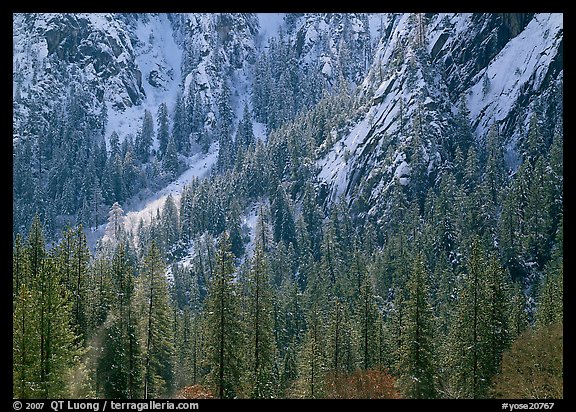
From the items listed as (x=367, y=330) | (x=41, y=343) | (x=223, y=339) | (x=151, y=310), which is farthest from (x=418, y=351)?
(x=41, y=343)

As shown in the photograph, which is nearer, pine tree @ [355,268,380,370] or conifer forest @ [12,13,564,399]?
conifer forest @ [12,13,564,399]

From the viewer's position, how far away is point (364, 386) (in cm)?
3762

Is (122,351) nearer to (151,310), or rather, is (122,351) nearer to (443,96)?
(151,310)

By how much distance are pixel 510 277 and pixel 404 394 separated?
59.3 meters

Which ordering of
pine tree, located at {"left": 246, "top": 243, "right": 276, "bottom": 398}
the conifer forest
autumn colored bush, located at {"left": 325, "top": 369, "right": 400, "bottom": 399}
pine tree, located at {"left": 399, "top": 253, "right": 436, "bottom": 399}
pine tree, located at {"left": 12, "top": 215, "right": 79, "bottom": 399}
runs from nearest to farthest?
pine tree, located at {"left": 12, "top": 215, "right": 79, "bottom": 399} < the conifer forest < autumn colored bush, located at {"left": 325, "top": 369, "right": 400, "bottom": 399} < pine tree, located at {"left": 399, "top": 253, "right": 436, "bottom": 399} < pine tree, located at {"left": 246, "top": 243, "right": 276, "bottom": 398}

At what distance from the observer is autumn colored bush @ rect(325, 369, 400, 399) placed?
36219 millimetres

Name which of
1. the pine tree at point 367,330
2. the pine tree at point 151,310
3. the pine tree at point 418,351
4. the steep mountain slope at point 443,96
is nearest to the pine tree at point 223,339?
the pine tree at point 151,310

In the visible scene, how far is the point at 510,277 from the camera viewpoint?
90000 mm

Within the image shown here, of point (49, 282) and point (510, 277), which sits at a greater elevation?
point (510, 277)

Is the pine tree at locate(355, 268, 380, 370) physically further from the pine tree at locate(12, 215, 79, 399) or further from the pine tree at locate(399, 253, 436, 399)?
the pine tree at locate(12, 215, 79, 399)

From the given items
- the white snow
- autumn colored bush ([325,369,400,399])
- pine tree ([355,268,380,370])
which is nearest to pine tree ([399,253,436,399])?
autumn colored bush ([325,369,400,399])
